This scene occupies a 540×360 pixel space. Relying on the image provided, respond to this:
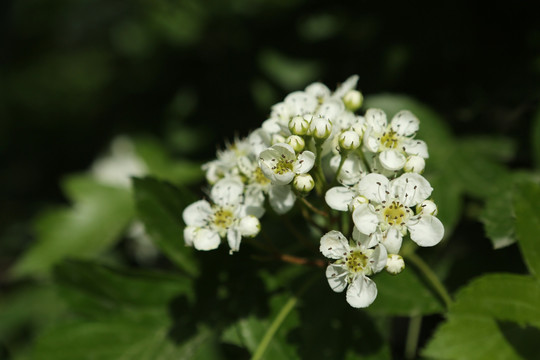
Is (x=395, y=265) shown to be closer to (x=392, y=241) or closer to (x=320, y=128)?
(x=392, y=241)

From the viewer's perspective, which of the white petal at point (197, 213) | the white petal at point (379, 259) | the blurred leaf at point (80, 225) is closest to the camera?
the white petal at point (379, 259)

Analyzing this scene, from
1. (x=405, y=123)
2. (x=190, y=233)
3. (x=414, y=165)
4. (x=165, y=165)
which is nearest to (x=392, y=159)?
(x=414, y=165)

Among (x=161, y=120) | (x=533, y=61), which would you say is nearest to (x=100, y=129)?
(x=161, y=120)

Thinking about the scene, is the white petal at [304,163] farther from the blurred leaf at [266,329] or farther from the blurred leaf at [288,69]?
the blurred leaf at [288,69]

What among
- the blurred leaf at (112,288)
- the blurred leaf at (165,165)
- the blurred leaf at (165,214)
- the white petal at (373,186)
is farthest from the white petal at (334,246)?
the blurred leaf at (165,165)

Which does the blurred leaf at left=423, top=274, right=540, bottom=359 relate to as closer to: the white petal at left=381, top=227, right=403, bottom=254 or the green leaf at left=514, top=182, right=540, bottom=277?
the green leaf at left=514, top=182, right=540, bottom=277
